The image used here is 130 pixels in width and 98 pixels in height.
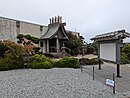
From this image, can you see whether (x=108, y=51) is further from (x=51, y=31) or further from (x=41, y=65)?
(x=51, y=31)

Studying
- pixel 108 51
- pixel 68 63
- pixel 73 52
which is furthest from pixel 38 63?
pixel 73 52

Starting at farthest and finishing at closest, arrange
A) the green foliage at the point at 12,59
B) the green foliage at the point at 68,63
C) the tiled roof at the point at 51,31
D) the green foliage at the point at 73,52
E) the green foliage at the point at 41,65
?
the green foliage at the point at 73,52, the tiled roof at the point at 51,31, the green foliage at the point at 68,63, the green foliage at the point at 41,65, the green foliage at the point at 12,59

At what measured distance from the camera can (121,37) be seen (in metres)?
9.40

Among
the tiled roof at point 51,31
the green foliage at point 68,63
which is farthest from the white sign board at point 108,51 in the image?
the tiled roof at point 51,31

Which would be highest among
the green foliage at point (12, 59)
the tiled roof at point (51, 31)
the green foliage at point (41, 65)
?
the tiled roof at point (51, 31)

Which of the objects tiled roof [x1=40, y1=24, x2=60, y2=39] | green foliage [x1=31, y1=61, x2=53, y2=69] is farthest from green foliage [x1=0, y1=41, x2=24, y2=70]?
tiled roof [x1=40, y1=24, x2=60, y2=39]

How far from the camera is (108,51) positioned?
1116 centimetres

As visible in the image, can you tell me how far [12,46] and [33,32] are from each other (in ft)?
42.8

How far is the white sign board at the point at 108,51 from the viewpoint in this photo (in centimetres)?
1024

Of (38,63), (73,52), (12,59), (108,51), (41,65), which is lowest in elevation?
(41,65)

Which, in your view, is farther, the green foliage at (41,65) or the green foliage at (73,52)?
the green foliage at (73,52)

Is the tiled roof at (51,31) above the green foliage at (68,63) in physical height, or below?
above

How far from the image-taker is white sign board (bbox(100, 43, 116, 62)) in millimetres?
10242

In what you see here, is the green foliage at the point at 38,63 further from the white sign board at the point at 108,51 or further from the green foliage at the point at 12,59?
the white sign board at the point at 108,51
